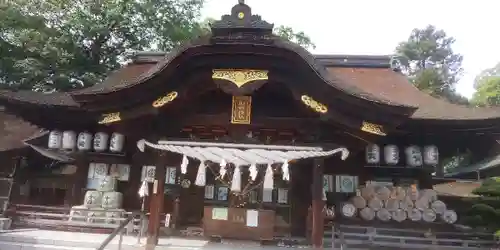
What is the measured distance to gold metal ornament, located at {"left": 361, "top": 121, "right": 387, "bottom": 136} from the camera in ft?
29.1

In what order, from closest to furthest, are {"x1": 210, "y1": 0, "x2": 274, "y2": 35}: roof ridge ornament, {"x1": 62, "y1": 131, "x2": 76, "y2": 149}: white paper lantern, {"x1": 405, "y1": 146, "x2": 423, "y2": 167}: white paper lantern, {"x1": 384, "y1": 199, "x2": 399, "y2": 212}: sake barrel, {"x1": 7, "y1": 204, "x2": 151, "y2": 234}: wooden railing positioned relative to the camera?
{"x1": 210, "y1": 0, "x2": 274, "y2": 35}: roof ridge ornament → {"x1": 384, "y1": 199, "x2": 399, "y2": 212}: sake barrel → {"x1": 405, "y1": 146, "x2": 423, "y2": 167}: white paper lantern → {"x1": 7, "y1": 204, "x2": 151, "y2": 234}: wooden railing → {"x1": 62, "y1": 131, "x2": 76, "y2": 149}: white paper lantern

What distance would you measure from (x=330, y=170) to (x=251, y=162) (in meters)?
3.81

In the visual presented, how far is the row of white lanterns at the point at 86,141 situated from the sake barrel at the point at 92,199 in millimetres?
1207

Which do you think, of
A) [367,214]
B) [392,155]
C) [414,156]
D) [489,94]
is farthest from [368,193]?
[489,94]

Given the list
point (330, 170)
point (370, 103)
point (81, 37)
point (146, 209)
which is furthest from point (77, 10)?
point (370, 103)

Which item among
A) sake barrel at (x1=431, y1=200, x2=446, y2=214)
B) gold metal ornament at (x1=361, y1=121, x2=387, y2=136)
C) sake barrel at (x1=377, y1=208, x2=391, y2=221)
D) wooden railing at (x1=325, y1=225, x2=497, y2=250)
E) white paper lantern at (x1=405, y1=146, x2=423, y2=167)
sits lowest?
wooden railing at (x1=325, y1=225, x2=497, y2=250)

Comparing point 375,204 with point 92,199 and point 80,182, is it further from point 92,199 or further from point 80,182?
point 80,182

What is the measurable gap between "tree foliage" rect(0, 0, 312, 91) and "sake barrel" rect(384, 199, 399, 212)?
19541 millimetres

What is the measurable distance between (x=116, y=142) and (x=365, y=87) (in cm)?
787

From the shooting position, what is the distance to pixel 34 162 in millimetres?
16594

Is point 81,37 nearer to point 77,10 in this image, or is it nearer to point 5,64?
point 77,10

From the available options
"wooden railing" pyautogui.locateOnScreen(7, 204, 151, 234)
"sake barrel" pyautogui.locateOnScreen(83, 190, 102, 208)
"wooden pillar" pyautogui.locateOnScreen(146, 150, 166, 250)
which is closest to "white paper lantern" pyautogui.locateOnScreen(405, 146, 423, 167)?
"wooden pillar" pyautogui.locateOnScreen(146, 150, 166, 250)

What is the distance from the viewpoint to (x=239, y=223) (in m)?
8.99

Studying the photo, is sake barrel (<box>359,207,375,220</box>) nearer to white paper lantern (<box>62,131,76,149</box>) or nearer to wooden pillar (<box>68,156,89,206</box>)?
wooden pillar (<box>68,156,89,206</box>)
